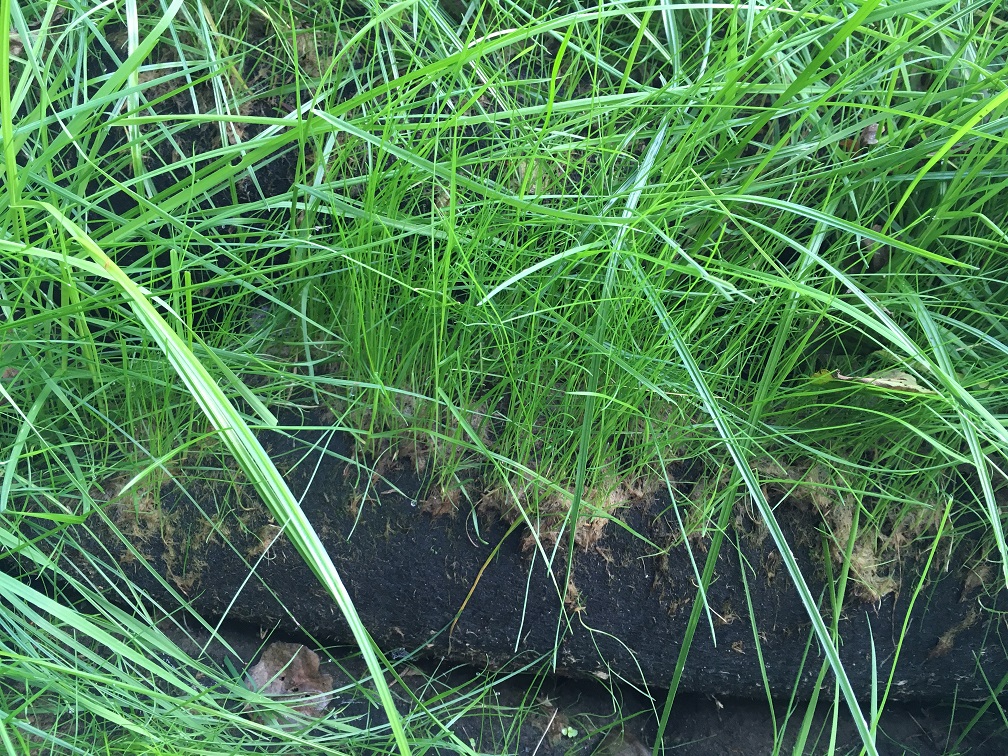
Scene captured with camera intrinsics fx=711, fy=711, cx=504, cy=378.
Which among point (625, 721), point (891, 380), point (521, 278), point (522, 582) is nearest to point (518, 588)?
point (522, 582)

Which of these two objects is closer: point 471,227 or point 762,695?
point 471,227

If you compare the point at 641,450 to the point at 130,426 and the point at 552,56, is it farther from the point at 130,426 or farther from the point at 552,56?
the point at 130,426

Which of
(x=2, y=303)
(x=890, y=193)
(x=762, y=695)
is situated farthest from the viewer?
(x=762, y=695)

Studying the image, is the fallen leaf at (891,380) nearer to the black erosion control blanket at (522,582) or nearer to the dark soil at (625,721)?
the black erosion control blanket at (522,582)

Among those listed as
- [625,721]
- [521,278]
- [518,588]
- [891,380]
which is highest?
[521,278]

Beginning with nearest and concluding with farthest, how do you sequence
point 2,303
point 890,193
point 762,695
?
point 2,303
point 890,193
point 762,695

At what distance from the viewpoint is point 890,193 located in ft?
3.35

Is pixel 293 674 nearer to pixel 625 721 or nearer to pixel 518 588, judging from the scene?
pixel 518 588

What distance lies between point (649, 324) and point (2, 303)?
84 cm

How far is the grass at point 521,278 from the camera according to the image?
92cm

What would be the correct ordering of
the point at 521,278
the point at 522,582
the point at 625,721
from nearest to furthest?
1. the point at 521,278
2. the point at 522,582
3. the point at 625,721

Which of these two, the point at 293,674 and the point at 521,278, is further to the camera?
the point at 293,674

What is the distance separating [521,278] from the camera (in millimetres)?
937

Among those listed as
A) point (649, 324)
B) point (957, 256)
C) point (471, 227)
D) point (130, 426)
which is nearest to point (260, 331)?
point (130, 426)
